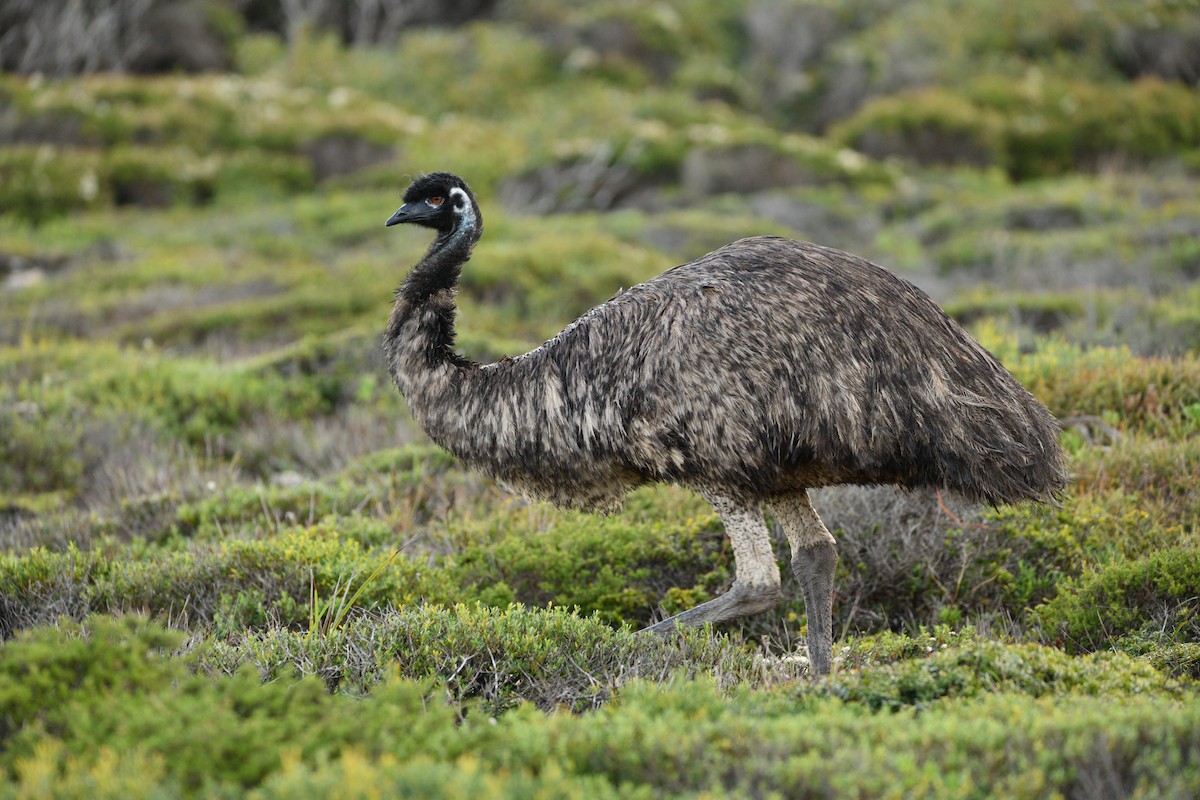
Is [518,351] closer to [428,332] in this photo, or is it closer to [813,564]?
[428,332]

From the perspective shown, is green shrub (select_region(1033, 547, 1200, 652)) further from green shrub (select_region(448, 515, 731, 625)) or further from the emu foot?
green shrub (select_region(448, 515, 731, 625))

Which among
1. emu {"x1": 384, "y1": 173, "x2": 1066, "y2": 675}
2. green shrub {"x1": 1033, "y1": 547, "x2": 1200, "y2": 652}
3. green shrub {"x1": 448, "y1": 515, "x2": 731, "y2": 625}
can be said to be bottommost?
green shrub {"x1": 448, "y1": 515, "x2": 731, "y2": 625}

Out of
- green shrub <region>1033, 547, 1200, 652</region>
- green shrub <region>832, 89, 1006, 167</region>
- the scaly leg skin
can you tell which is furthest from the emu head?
green shrub <region>832, 89, 1006, 167</region>

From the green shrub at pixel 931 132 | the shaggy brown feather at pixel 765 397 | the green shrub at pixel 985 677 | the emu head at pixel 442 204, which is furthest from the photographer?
the green shrub at pixel 931 132

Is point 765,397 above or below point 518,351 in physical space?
above

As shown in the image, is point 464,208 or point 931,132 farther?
point 931,132

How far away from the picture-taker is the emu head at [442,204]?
16.9 feet

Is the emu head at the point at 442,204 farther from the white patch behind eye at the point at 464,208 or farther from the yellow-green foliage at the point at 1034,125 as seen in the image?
the yellow-green foliage at the point at 1034,125

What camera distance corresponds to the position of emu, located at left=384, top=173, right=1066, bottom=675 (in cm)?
425

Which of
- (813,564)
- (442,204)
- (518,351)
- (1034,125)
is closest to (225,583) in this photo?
(442,204)

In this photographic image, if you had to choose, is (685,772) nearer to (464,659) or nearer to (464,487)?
(464,659)

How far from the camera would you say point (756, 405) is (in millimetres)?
4262

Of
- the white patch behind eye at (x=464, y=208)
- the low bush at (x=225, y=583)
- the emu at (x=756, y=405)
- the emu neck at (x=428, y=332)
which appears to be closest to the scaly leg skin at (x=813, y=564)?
the emu at (x=756, y=405)

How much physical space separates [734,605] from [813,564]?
359mm
